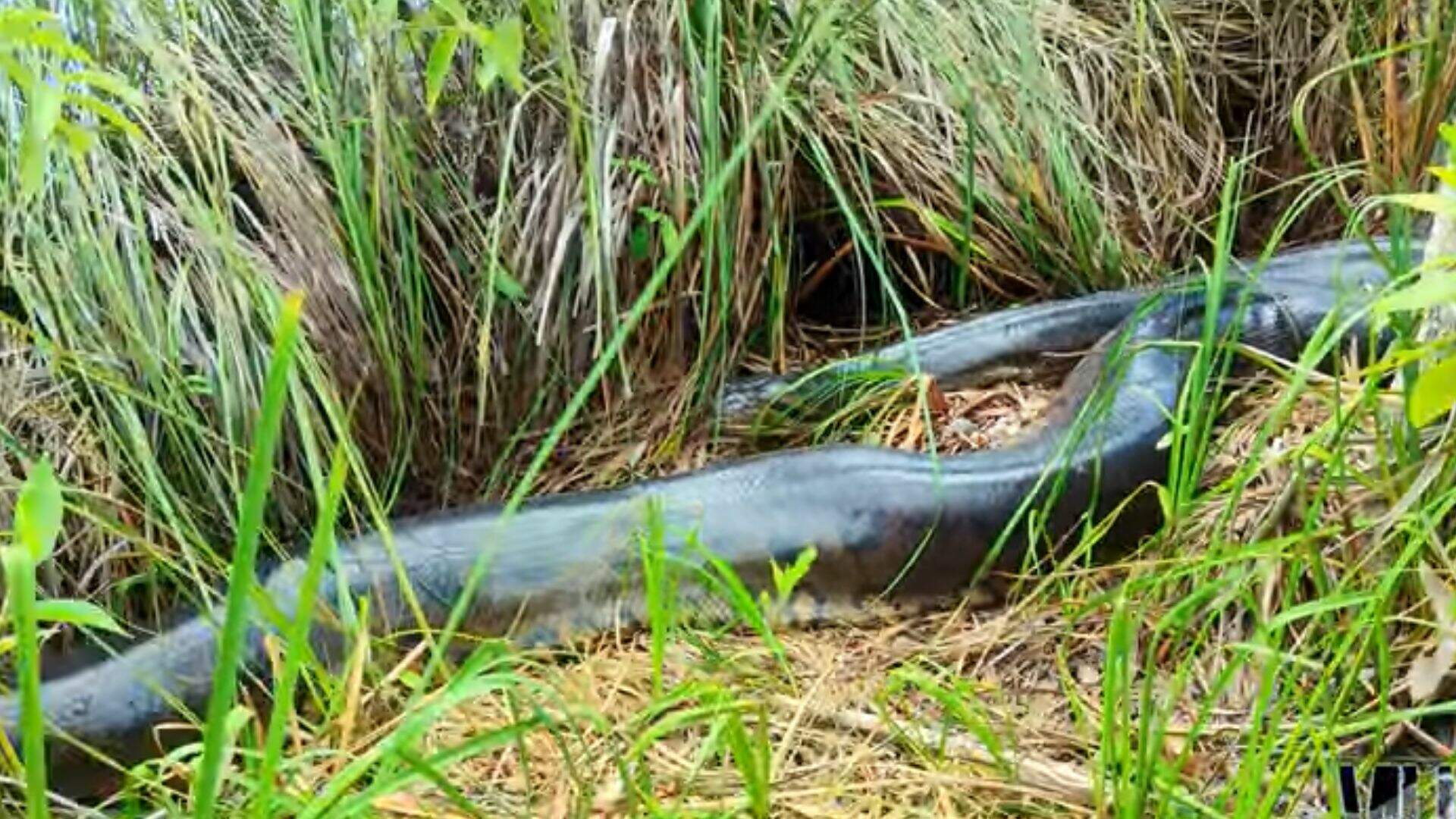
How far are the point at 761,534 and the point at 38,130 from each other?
1384mm

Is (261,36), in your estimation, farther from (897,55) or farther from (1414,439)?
(1414,439)

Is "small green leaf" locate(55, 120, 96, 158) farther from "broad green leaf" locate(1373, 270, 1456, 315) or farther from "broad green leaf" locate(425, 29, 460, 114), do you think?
"broad green leaf" locate(1373, 270, 1456, 315)

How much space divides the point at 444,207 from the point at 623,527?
2.20 ft

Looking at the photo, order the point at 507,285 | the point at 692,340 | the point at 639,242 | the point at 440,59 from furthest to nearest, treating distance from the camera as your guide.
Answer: the point at 692,340 < the point at 639,242 < the point at 507,285 < the point at 440,59

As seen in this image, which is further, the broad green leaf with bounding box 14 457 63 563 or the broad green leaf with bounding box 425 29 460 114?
the broad green leaf with bounding box 425 29 460 114

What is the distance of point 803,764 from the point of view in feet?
6.84

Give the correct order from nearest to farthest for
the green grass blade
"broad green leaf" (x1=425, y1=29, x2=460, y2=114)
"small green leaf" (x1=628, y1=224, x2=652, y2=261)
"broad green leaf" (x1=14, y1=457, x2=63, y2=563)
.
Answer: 1. the green grass blade
2. "broad green leaf" (x1=14, y1=457, x2=63, y2=563)
3. "broad green leaf" (x1=425, y1=29, x2=460, y2=114)
4. "small green leaf" (x1=628, y1=224, x2=652, y2=261)

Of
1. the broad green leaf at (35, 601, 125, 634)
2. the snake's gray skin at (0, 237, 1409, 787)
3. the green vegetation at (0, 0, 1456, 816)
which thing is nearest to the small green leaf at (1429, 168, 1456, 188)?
the green vegetation at (0, 0, 1456, 816)

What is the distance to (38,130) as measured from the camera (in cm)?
175

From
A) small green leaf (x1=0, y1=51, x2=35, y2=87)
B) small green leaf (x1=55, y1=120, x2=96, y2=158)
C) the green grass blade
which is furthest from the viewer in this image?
small green leaf (x1=55, y1=120, x2=96, y2=158)

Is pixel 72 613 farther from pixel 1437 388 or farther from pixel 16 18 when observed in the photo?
pixel 1437 388

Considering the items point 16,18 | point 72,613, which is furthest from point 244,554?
point 16,18

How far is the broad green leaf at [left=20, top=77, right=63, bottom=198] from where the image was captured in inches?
68.1

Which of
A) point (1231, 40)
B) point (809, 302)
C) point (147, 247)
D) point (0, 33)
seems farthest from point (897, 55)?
point (0, 33)
